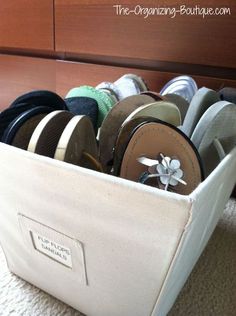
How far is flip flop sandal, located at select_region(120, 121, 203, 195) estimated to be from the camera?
37 cm

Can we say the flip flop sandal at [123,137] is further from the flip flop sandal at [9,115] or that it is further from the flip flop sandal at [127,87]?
the flip flop sandal at [127,87]

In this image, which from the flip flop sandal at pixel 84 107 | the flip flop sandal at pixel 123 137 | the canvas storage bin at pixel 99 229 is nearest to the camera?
the canvas storage bin at pixel 99 229

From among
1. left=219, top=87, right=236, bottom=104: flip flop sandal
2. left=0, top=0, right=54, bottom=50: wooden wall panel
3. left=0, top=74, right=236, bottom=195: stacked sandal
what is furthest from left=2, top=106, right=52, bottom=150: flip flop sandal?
left=0, top=0, right=54, bottom=50: wooden wall panel

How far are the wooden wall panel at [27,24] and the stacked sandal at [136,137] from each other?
0.54 m

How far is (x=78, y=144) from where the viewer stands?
0.40m

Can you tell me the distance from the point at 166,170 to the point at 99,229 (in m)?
0.10

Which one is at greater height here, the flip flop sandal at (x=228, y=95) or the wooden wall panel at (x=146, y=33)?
the wooden wall panel at (x=146, y=33)

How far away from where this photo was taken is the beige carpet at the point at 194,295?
1.47 feet

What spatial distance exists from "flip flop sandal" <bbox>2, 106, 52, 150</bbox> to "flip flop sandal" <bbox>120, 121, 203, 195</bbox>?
0.12 m

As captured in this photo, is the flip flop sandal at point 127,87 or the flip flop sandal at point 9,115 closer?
the flip flop sandal at point 9,115

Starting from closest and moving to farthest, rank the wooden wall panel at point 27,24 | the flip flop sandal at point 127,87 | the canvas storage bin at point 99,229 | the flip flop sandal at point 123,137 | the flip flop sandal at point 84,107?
the canvas storage bin at point 99,229
the flip flop sandal at point 123,137
the flip flop sandal at point 84,107
the flip flop sandal at point 127,87
the wooden wall panel at point 27,24

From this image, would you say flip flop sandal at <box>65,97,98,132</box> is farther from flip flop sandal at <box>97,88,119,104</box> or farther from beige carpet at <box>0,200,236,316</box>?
beige carpet at <box>0,200,236,316</box>

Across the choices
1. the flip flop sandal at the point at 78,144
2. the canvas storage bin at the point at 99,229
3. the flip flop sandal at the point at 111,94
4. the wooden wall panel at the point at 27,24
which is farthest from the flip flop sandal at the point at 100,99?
the wooden wall panel at the point at 27,24

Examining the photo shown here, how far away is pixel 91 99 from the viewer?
55 centimetres
